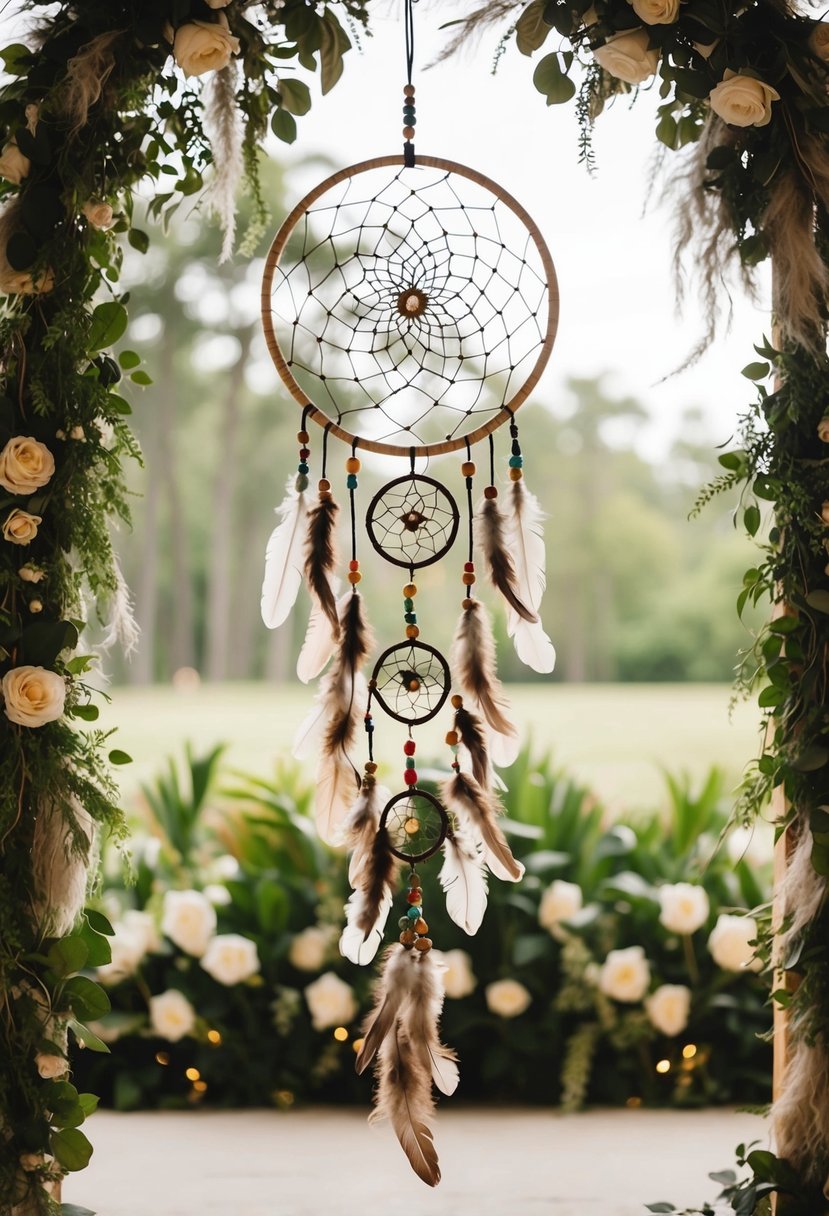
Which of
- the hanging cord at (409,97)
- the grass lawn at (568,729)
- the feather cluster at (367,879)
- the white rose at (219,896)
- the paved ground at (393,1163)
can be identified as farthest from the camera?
the grass lawn at (568,729)

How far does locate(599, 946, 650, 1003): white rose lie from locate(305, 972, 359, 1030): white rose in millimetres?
497

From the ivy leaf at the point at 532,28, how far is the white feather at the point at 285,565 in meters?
0.71

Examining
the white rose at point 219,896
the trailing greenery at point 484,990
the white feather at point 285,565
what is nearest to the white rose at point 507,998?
the trailing greenery at point 484,990

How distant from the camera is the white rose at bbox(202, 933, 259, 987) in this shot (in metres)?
2.13

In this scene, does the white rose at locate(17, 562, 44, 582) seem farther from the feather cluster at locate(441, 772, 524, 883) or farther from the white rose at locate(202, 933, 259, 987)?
the white rose at locate(202, 933, 259, 987)

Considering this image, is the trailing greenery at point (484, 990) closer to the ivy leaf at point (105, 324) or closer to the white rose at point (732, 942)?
the white rose at point (732, 942)

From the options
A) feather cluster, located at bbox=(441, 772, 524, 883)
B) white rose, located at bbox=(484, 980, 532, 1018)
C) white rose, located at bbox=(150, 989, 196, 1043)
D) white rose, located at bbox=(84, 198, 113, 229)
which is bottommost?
white rose, located at bbox=(150, 989, 196, 1043)

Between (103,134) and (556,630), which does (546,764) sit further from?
(103,134)

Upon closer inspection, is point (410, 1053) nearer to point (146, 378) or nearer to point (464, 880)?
point (464, 880)

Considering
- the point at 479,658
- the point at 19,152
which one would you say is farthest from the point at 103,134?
the point at 479,658

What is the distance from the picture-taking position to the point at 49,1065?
139 centimetres

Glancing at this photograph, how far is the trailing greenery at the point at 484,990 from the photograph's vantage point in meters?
2.13

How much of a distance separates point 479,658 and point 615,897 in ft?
3.13

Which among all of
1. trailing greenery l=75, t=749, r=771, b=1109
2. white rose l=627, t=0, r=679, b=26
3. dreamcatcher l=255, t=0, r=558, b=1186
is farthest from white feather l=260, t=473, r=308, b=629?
trailing greenery l=75, t=749, r=771, b=1109
